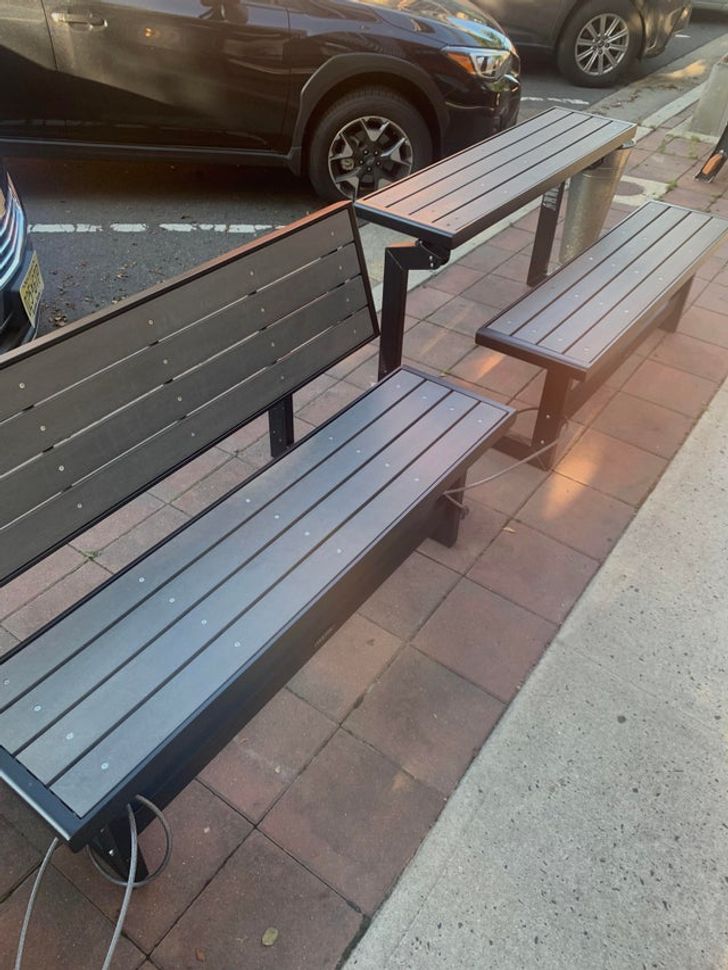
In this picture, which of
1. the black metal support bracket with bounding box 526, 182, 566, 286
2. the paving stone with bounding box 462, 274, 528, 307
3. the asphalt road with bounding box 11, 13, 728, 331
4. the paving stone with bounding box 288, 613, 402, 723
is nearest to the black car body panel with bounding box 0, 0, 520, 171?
the asphalt road with bounding box 11, 13, 728, 331

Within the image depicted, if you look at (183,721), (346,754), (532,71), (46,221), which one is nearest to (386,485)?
(346,754)

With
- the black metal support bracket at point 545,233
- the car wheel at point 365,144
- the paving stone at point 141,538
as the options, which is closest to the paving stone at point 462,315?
the black metal support bracket at point 545,233

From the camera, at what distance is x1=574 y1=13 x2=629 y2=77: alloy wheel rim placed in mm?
7547

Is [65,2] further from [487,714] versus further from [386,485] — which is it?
[487,714]

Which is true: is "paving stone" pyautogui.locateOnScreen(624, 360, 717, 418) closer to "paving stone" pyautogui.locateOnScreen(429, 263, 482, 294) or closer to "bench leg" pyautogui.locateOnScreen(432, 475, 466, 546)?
"paving stone" pyautogui.locateOnScreen(429, 263, 482, 294)

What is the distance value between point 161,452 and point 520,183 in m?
1.96

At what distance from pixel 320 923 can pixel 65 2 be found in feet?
15.7

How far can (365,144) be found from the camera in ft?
15.9

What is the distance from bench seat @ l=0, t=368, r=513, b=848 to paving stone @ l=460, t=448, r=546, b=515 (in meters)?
0.53

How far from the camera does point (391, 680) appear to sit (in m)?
2.31

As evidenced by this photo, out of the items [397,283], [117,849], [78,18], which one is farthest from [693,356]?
[78,18]

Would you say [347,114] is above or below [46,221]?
above

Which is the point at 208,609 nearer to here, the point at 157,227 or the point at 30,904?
the point at 30,904

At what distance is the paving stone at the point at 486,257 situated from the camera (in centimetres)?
448
